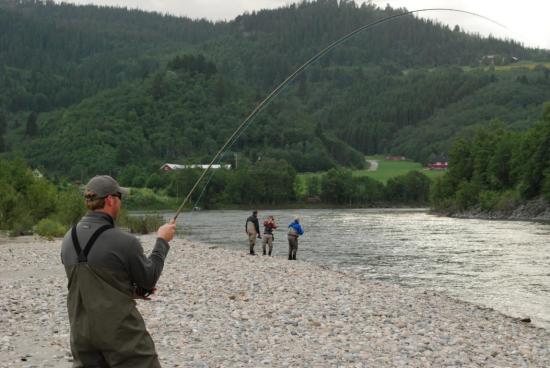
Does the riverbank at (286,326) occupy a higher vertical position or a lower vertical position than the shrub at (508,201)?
higher

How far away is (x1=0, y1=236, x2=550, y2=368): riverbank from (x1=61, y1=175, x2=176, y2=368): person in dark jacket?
17.7ft

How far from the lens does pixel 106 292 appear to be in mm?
4414

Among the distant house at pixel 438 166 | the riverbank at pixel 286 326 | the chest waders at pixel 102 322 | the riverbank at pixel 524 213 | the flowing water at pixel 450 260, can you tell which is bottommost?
the riverbank at pixel 524 213

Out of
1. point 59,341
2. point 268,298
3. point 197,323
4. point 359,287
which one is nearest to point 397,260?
point 359,287

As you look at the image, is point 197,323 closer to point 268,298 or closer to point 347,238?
point 268,298

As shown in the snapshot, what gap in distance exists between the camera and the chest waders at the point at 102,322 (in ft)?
14.4

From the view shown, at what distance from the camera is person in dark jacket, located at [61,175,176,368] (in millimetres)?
4391

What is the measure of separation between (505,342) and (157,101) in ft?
560

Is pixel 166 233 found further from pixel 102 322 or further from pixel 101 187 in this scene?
pixel 102 322

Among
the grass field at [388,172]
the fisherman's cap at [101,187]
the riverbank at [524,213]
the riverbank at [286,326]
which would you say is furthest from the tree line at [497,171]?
the fisherman's cap at [101,187]

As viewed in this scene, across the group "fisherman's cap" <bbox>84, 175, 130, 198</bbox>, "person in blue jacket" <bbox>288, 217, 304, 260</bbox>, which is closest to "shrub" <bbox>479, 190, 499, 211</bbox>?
"person in blue jacket" <bbox>288, 217, 304, 260</bbox>

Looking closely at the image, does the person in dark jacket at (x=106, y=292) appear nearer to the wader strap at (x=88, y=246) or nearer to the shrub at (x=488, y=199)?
the wader strap at (x=88, y=246)

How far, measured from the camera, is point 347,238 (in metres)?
46.4

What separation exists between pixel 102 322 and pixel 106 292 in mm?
191
